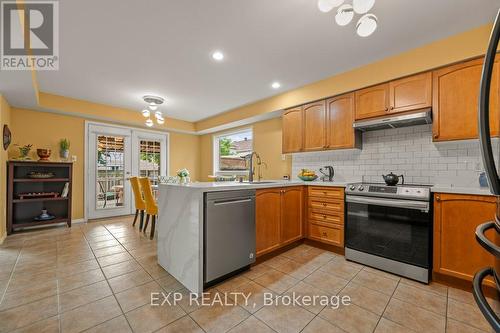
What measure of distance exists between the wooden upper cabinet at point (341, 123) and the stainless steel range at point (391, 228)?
69cm

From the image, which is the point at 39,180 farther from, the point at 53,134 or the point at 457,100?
the point at 457,100

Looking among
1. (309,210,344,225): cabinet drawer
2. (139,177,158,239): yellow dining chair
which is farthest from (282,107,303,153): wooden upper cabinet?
(139,177,158,239): yellow dining chair

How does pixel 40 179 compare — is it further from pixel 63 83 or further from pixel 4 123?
pixel 63 83

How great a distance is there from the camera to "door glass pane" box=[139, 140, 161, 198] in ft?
17.3

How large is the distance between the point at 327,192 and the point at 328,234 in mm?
547

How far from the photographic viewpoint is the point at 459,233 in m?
1.93

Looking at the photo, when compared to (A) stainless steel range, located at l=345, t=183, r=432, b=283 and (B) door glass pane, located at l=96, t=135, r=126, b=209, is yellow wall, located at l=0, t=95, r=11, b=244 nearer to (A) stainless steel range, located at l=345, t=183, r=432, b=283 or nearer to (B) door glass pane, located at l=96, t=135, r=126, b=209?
(B) door glass pane, located at l=96, t=135, r=126, b=209

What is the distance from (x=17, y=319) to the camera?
1540 millimetres

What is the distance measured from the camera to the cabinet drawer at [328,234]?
2707 millimetres

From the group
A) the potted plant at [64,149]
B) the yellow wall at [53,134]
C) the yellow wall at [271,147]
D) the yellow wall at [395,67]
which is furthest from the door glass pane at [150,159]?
the yellow wall at [395,67]

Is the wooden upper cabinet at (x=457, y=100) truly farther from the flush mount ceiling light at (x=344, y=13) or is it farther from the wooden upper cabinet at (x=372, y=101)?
the flush mount ceiling light at (x=344, y=13)

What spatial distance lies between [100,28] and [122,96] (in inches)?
79.5

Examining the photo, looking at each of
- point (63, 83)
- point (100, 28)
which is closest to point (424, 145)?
point (100, 28)

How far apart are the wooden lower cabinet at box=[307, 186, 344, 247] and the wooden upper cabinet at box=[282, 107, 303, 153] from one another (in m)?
0.79
